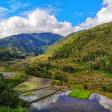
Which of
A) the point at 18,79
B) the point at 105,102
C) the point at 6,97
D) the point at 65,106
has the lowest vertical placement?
the point at 105,102

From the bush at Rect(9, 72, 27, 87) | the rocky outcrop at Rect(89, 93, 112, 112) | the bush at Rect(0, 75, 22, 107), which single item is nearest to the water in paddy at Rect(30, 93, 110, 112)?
the rocky outcrop at Rect(89, 93, 112, 112)

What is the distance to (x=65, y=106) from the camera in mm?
98375

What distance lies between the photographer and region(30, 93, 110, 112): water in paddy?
303ft

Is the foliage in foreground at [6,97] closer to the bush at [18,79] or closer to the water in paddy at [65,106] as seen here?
the water in paddy at [65,106]

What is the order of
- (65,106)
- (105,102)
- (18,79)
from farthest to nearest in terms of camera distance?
1. (18,79)
2. (105,102)
3. (65,106)

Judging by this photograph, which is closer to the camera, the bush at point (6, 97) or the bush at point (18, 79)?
the bush at point (6, 97)

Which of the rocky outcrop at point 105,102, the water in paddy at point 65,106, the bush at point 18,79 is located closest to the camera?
the water in paddy at point 65,106

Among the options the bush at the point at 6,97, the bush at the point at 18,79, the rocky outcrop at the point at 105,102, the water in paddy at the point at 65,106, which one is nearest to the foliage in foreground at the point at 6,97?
the bush at the point at 6,97

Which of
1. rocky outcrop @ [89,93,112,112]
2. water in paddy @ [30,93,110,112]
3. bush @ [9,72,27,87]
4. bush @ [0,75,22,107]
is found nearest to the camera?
bush @ [0,75,22,107]

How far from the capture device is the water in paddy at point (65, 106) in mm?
92500

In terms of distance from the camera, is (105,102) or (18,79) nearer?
(105,102)

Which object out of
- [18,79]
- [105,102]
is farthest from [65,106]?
[18,79]

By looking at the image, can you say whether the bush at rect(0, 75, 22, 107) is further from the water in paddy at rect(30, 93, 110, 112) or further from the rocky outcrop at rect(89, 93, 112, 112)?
the rocky outcrop at rect(89, 93, 112, 112)

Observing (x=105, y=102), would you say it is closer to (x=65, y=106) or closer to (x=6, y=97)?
(x=65, y=106)
